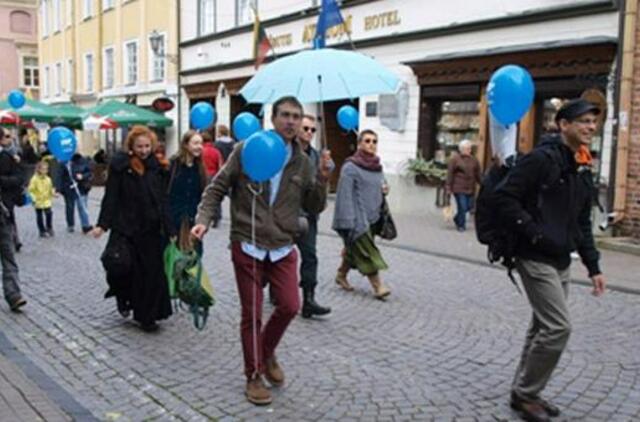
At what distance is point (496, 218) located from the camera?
13.8 ft

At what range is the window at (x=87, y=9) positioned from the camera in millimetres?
33406

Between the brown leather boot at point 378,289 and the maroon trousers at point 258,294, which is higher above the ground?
the maroon trousers at point 258,294

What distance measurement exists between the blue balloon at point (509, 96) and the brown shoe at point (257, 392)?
2151 mm

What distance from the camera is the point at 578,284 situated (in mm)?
8594

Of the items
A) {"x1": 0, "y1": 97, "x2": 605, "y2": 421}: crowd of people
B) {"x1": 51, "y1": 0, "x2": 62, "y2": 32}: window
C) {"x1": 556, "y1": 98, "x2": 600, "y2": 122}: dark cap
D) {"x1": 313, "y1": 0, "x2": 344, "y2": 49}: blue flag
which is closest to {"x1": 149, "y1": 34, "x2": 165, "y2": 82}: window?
{"x1": 51, "y1": 0, "x2": 62, "y2": 32}: window

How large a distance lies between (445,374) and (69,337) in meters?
3.07

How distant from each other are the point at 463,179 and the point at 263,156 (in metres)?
9.37

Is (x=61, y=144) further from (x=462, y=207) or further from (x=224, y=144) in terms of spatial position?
(x=462, y=207)

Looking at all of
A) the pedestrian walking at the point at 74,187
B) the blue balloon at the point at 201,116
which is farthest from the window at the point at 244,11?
the blue balloon at the point at 201,116

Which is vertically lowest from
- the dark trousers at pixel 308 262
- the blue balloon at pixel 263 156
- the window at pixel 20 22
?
the dark trousers at pixel 308 262

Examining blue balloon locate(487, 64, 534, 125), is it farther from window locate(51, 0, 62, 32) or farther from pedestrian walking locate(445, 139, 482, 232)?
window locate(51, 0, 62, 32)

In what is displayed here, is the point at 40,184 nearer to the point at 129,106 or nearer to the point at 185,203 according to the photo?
the point at 185,203

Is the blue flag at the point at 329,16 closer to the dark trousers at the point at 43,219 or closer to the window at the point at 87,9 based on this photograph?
the dark trousers at the point at 43,219

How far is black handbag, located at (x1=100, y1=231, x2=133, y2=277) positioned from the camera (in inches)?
238
